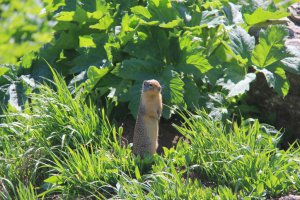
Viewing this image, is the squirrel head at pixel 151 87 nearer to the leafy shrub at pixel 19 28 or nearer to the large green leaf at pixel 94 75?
the large green leaf at pixel 94 75

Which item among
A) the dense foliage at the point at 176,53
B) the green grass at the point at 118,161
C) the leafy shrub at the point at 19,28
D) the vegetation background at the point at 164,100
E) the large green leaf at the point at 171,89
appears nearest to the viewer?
the green grass at the point at 118,161

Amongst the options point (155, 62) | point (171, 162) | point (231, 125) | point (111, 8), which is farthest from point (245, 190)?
point (111, 8)

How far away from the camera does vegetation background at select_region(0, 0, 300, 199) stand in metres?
5.88

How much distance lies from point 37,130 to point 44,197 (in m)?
0.69

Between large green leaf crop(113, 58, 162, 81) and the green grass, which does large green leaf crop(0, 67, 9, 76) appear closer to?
the green grass

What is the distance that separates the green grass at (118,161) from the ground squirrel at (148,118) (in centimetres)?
11

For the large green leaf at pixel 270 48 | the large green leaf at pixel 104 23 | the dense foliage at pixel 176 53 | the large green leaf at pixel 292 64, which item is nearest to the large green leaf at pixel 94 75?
the dense foliage at pixel 176 53

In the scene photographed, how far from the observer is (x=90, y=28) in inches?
296

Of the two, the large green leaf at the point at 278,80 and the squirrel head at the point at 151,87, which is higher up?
the squirrel head at the point at 151,87

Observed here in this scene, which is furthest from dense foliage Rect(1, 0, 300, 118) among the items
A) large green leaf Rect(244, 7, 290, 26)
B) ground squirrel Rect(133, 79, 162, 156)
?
ground squirrel Rect(133, 79, 162, 156)

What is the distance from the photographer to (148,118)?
6117 mm

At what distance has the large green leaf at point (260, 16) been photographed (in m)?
7.20

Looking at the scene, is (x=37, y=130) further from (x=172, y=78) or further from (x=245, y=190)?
(x=245, y=190)

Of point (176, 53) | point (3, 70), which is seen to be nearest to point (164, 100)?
point (176, 53)
